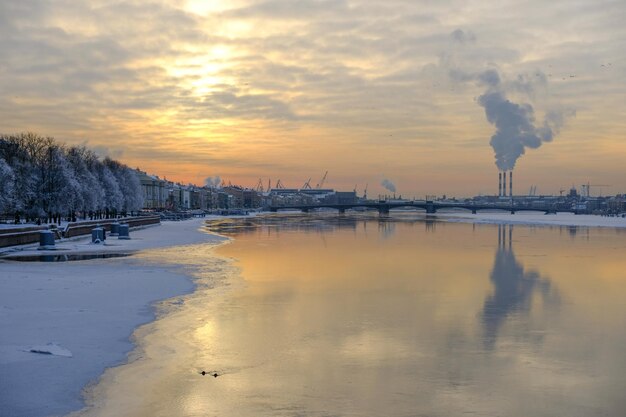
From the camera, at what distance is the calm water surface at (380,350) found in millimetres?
10891

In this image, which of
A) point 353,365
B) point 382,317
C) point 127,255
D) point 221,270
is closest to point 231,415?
point 353,365

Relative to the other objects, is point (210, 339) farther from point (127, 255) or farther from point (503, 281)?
point (127, 255)

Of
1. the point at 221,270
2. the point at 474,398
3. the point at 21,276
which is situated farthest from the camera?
the point at 221,270

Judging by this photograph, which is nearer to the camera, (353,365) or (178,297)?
(353,365)

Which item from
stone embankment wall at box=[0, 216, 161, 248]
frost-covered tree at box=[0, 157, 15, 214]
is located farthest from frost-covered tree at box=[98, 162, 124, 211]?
stone embankment wall at box=[0, 216, 161, 248]

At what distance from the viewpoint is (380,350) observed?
1452cm

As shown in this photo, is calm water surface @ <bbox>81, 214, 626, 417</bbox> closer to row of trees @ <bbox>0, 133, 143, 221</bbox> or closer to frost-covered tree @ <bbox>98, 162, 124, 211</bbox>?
row of trees @ <bbox>0, 133, 143, 221</bbox>

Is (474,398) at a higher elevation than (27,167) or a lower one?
lower

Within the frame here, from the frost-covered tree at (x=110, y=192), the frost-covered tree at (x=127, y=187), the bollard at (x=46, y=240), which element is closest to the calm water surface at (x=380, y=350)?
the bollard at (x=46, y=240)

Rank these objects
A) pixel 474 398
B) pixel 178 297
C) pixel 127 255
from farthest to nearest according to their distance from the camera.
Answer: pixel 127 255, pixel 178 297, pixel 474 398

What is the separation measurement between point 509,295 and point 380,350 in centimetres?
1059

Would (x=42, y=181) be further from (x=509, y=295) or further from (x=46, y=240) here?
(x=509, y=295)

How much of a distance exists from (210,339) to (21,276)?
14235 mm

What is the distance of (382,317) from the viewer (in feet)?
61.2
